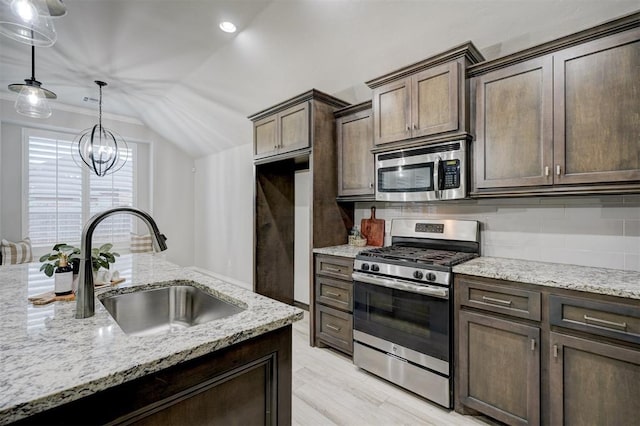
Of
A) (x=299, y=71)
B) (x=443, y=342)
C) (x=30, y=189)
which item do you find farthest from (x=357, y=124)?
(x=30, y=189)

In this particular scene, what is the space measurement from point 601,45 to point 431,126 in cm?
101

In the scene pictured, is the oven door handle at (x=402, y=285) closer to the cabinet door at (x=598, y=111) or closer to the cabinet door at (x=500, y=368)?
the cabinet door at (x=500, y=368)

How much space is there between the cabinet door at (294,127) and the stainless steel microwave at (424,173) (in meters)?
0.80

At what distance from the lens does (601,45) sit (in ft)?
5.68

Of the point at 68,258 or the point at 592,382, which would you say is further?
the point at 592,382

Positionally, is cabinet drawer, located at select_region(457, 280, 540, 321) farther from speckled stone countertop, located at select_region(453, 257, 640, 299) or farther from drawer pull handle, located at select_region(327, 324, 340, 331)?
drawer pull handle, located at select_region(327, 324, 340, 331)

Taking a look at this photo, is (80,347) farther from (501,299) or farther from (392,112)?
(392,112)

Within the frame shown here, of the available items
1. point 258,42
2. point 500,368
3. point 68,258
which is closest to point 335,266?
point 500,368

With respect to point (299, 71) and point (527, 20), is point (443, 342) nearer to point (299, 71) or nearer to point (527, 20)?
point (527, 20)

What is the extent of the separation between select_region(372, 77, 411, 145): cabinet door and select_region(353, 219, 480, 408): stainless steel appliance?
Result: 2.88ft

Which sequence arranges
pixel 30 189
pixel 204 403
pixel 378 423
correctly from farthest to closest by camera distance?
pixel 30 189 < pixel 378 423 < pixel 204 403

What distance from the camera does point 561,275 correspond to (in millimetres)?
1764

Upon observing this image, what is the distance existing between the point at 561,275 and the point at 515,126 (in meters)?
1.00

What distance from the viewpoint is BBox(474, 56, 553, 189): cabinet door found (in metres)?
1.93
